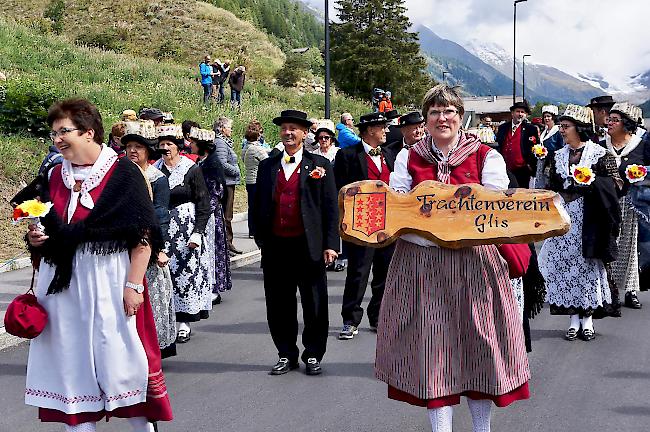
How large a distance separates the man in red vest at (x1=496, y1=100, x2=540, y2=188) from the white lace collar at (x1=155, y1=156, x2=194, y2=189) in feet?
22.2

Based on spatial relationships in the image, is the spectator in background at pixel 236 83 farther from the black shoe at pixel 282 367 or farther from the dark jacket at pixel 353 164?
the black shoe at pixel 282 367

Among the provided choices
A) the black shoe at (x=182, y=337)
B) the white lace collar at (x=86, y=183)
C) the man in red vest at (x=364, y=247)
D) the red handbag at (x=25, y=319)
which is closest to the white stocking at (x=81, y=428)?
the red handbag at (x=25, y=319)

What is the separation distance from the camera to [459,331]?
3.73m

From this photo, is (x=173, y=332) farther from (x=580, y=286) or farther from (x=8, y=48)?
(x=8, y=48)

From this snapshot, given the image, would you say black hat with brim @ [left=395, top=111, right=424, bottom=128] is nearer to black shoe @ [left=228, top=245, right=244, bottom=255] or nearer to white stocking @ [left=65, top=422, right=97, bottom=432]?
white stocking @ [left=65, top=422, right=97, bottom=432]

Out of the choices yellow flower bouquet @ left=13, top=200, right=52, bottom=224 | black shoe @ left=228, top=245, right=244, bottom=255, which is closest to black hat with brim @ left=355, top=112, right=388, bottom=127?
yellow flower bouquet @ left=13, top=200, right=52, bottom=224

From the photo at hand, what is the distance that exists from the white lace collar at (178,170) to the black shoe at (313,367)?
6.19ft

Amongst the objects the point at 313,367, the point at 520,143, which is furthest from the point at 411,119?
the point at 520,143

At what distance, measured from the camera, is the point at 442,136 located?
386 centimetres

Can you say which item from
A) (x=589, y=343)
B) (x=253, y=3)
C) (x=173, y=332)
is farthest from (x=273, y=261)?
(x=253, y=3)

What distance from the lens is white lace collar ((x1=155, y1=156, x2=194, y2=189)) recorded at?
6.69 m

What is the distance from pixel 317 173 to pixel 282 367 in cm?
157

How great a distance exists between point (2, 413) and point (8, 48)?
76.7ft

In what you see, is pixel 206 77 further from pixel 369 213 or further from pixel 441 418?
pixel 441 418
